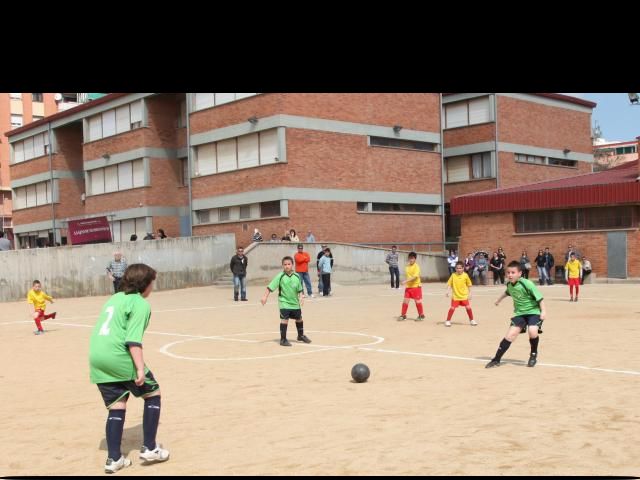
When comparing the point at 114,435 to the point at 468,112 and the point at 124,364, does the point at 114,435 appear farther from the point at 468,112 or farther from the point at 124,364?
the point at 468,112

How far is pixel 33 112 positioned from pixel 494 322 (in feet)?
226

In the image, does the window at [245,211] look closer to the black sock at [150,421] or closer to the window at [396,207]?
the window at [396,207]

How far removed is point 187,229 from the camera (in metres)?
45.5

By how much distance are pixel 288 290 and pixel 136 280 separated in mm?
8316

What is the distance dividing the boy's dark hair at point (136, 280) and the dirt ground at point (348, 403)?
1564 millimetres

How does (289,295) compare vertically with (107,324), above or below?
below

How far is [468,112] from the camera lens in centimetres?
4812

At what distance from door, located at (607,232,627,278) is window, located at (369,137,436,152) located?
12654 mm

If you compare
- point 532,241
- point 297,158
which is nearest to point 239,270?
point 297,158

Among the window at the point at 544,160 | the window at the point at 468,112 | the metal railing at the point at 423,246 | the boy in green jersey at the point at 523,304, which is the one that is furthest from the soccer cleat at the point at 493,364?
the window at the point at 544,160

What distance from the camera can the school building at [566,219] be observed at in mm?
35062

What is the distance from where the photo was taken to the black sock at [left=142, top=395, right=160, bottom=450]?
264 inches

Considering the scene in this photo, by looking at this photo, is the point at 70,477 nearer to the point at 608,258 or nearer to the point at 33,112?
the point at 608,258
